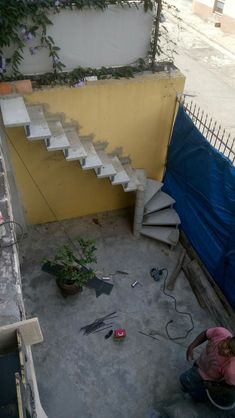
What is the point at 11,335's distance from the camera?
263cm

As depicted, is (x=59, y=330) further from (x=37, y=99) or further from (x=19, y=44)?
(x=19, y=44)

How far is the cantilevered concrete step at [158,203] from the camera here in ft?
23.2

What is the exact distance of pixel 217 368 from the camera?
412cm

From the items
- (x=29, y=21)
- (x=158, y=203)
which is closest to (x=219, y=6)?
(x=158, y=203)

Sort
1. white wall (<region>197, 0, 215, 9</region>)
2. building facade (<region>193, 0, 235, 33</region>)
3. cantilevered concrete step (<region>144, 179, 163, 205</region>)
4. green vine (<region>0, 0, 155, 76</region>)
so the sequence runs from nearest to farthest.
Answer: green vine (<region>0, 0, 155, 76</region>)
cantilevered concrete step (<region>144, 179, 163, 205</region>)
building facade (<region>193, 0, 235, 33</region>)
white wall (<region>197, 0, 215, 9</region>)

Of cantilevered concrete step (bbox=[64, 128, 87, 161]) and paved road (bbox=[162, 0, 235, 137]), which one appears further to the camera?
paved road (bbox=[162, 0, 235, 137])

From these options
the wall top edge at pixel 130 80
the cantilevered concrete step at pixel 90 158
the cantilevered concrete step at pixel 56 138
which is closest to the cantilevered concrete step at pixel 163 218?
the cantilevered concrete step at pixel 90 158

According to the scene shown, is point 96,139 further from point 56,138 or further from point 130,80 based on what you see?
point 130,80

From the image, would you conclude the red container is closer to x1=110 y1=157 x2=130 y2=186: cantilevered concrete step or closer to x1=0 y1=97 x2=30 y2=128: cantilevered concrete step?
x1=110 y1=157 x2=130 y2=186: cantilevered concrete step

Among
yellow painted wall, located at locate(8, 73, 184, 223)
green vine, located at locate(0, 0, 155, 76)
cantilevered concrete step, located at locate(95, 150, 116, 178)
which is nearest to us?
green vine, located at locate(0, 0, 155, 76)

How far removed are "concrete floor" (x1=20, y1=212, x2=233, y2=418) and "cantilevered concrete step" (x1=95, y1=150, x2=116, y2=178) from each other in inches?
58.5

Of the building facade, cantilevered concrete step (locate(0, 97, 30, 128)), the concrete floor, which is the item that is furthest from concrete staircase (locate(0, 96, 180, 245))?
the building facade

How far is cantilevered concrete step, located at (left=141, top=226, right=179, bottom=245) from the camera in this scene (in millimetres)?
6957

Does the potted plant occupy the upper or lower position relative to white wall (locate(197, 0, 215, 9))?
lower
